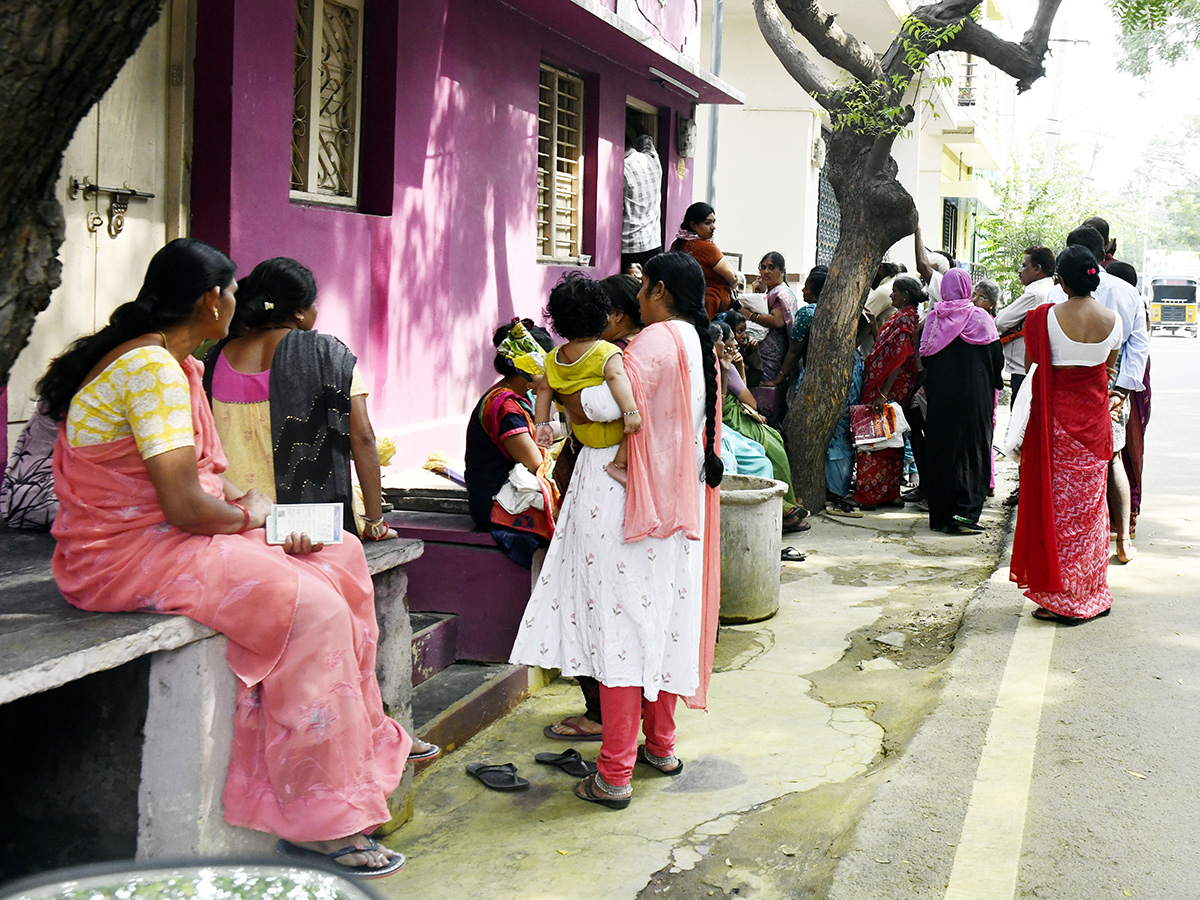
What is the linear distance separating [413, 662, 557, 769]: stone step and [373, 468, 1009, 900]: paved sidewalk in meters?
0.06

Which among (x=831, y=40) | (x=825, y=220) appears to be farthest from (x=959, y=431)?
(x=825, y=220)

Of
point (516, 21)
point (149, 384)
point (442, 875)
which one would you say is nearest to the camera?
point (149, 384)

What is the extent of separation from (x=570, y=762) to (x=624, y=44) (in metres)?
6.66

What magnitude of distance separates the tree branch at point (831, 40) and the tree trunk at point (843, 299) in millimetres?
509

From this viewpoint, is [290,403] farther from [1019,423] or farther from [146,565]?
[1019,423]

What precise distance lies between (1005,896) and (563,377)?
223 cm

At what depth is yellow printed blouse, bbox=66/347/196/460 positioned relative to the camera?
9.91 ft

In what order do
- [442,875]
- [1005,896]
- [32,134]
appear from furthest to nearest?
[442,875] < [1005,896] < [32,134]

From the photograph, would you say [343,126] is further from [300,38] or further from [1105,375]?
[1105,375]

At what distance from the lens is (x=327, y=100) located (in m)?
6.58

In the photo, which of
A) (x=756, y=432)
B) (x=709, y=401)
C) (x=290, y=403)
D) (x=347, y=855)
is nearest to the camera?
(x=347, y=855)

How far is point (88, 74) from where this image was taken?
2102mm

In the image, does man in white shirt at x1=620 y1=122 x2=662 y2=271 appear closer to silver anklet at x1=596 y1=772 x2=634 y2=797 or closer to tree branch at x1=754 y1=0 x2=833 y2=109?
tree branch at x1=754 y1=0 x2=833 y2=109

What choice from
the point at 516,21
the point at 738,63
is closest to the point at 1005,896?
the point at 516,21
